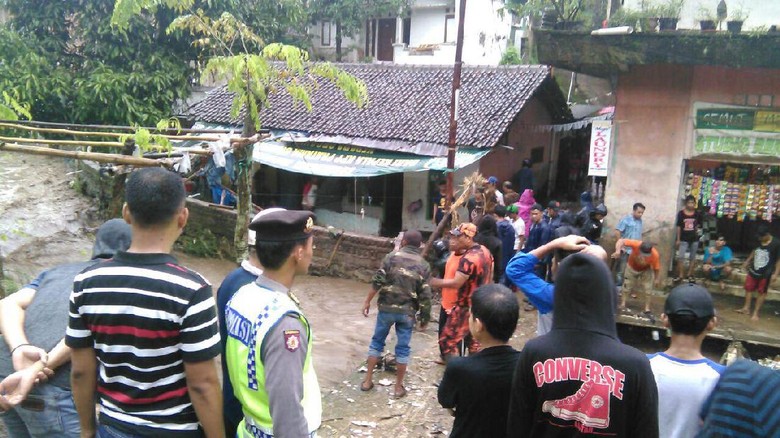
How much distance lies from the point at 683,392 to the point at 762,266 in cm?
684

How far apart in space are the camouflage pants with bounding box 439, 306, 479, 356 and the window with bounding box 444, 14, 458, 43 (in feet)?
60.4

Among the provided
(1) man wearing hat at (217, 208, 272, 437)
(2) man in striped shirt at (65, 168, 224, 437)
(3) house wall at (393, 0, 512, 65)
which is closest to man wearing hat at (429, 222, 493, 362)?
(1) man wearing hat at (217, 208, 272, 437)

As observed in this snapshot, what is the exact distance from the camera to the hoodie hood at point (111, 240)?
2686mm

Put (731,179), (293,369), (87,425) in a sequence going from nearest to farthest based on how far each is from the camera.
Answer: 1. (293,369)
2. (87,425)
3. (731,179)

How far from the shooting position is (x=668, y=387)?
8.85 ft

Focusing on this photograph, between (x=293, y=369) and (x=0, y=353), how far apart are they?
150 centimetres

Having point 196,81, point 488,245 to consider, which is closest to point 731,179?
point 488,245

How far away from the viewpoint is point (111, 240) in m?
2.69

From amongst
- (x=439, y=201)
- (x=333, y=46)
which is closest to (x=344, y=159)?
(x=439, y=201)

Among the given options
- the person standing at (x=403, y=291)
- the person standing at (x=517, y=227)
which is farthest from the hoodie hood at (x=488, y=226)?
the person standing at (x=517, y=227)

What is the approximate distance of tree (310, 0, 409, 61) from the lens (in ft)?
74.9

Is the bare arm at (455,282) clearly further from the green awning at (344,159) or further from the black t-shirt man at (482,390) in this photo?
the green awning at (344,159)

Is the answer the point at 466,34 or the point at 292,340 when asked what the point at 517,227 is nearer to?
the point at 292,340

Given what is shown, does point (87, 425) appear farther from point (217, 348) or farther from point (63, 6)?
point (63, 6)
